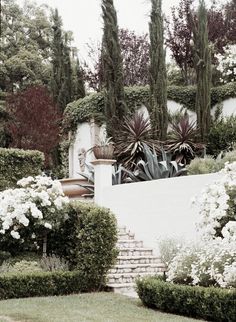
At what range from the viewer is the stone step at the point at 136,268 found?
42.4ft

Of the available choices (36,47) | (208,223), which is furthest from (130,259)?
(36,47)

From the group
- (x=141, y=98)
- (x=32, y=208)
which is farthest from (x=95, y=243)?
(x=141, y=98)

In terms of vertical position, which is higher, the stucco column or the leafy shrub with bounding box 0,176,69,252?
the stucco column

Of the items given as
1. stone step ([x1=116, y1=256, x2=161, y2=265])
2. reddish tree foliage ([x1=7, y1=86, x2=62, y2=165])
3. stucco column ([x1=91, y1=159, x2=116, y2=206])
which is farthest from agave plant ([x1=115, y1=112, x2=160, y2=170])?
reddish tree foliage ([x1=7, y1=86, x2=62, y2=165])

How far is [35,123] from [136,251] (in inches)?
516

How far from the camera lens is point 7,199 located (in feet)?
40.7

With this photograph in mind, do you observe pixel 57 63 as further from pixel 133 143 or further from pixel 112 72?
pixel 133 143

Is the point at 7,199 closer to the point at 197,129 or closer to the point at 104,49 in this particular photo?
the point at 197,129

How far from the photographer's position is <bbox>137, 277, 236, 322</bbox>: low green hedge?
809cm

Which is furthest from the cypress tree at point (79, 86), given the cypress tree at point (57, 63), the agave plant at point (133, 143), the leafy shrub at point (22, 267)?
the leafy shrub at point (22, 267)

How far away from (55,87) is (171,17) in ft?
22.4

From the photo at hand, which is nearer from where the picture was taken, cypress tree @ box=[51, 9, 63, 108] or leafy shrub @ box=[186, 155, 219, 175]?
leafy shrub @ box=[186, 155, 219, 175]

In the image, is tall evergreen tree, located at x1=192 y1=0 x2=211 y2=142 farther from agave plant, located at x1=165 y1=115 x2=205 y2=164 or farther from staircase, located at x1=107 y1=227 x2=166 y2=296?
staircase, located at x1=107 y1=227 x2=166 y2=296

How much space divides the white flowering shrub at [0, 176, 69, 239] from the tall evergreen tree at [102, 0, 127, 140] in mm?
9619
